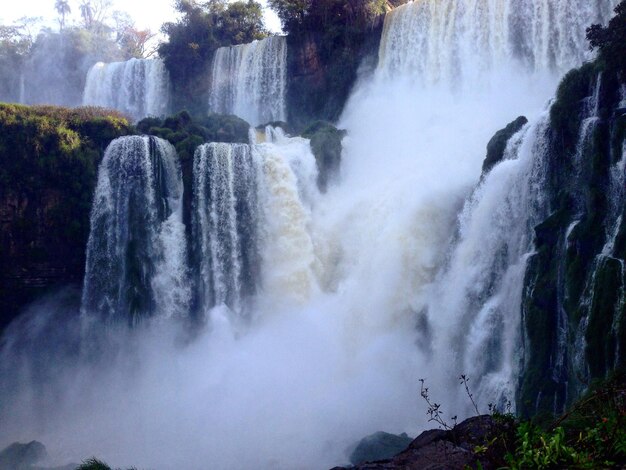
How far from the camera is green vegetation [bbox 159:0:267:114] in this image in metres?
34.0

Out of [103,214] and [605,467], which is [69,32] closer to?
[103,214]

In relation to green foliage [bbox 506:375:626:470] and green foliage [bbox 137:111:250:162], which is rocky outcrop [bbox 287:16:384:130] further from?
green foliage [bbox 506:375:626:470]

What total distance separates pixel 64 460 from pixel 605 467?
14.6m

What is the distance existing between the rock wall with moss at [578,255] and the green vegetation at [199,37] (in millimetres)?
23403

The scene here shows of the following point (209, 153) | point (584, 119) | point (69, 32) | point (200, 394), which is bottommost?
point (200, 394)

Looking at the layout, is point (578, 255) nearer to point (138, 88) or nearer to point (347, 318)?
point (347, 318)

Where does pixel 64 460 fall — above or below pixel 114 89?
below

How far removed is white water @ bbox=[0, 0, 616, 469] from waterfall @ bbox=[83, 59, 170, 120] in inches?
470

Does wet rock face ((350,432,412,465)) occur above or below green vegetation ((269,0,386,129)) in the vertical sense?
below

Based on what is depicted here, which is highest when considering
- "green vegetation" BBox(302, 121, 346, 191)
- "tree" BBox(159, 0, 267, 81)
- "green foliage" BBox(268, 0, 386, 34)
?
"tree" BBox(159, 0, 267, 81)

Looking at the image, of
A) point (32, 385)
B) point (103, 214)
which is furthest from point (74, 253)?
point (32, 385)

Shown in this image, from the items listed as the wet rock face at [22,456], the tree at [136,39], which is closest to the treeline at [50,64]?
the tree at [136,39]

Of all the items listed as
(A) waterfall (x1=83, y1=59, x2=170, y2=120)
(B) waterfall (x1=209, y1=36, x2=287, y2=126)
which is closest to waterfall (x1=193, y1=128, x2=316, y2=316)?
(B) waterfall (x1=209, y1=36, x2=287, y2=126)

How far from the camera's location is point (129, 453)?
16281 mm
